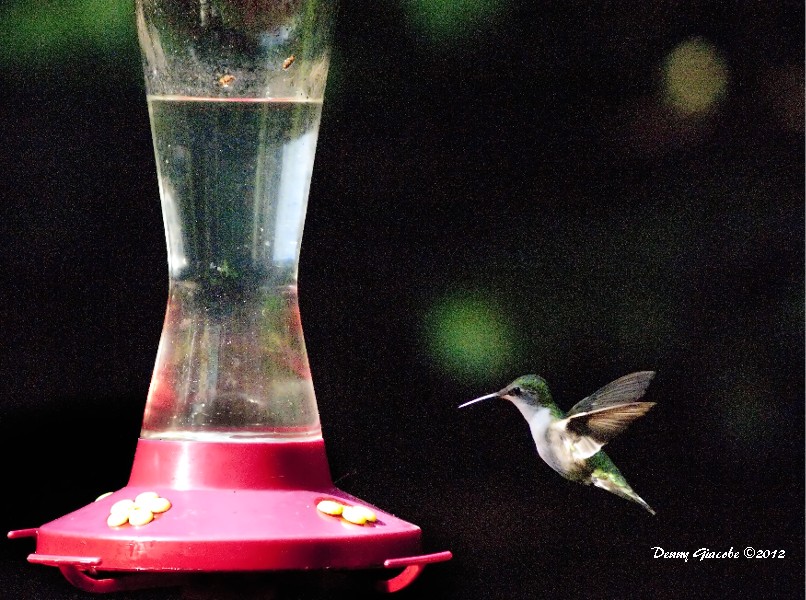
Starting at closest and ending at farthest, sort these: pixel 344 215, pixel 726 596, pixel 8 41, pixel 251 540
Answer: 1. pixel 251 540
2. pixel 8 41
3. pixel 344 215
4. pixel 726 596

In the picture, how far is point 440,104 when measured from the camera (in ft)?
12.1

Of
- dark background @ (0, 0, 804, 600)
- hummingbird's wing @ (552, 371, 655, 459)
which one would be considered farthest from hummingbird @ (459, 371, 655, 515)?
dark background @ (0, 0, 804, 600)

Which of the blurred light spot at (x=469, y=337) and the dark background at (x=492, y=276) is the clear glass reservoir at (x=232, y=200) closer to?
the dark background at (x=492, y=276)

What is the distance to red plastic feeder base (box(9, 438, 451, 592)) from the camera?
57.9 inches

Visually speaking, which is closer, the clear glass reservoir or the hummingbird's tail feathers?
the clear glass reservoir

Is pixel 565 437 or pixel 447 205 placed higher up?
pixel 447 205

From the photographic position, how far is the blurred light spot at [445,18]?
3.62 m

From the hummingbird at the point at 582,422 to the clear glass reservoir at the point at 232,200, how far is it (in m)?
1.06

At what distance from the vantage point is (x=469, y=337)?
3.74 metres

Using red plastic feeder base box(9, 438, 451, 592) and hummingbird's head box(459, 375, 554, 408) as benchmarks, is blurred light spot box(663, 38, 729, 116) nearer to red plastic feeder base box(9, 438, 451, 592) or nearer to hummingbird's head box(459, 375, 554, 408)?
hummingbird's head box(459, 375, 554, 408)

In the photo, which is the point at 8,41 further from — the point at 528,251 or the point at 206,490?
the point at 206,490

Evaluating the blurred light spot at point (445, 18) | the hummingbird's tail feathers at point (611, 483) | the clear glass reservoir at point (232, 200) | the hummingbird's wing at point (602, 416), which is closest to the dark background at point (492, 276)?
the blurred light spot at point (445, 18)

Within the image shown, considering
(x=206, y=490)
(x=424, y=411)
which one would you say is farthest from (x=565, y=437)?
(x=206, y=490)

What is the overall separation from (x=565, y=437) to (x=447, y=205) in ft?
3.12
